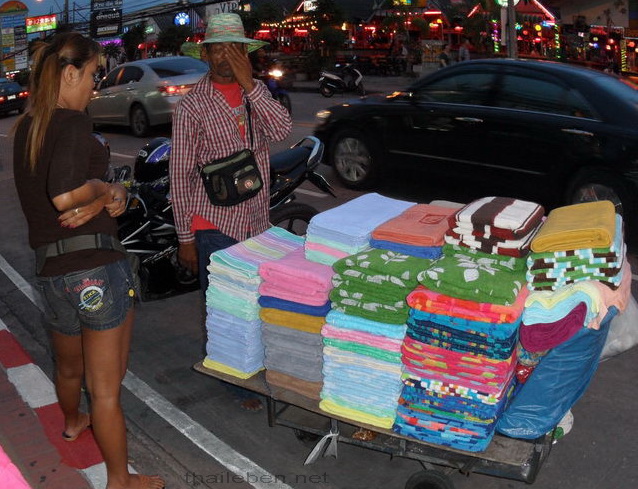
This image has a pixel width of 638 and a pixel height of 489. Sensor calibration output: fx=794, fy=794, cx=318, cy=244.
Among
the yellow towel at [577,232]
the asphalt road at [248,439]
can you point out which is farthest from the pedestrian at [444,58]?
the yellow towel at [577,232]

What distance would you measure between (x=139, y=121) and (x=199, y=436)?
13635mm

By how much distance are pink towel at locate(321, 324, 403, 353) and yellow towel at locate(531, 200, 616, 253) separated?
0.74m

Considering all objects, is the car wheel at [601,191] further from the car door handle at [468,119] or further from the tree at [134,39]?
the tree at [134,39]

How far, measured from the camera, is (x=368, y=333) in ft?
11.7

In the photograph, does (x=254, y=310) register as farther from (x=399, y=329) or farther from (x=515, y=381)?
(x=515, y=381)

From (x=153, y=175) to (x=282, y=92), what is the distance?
1314 centimetres

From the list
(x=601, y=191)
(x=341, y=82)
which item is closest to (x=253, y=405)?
(x=601, y=191)

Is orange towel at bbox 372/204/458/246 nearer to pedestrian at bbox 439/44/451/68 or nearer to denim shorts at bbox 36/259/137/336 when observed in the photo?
denim shorts at bbox 36/259/137/336

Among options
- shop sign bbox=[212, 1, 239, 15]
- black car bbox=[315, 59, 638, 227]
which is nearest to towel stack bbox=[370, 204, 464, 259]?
black car bbox=[315, 59, 638, 227]

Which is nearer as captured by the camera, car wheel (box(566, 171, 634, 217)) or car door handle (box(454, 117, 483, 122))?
car wheel (box(566, 171, 634, 217))

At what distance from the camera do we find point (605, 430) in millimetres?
4391

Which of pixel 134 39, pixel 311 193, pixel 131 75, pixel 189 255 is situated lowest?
pixel 311 193

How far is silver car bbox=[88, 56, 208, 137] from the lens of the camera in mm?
16609

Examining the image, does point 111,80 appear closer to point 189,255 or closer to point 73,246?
point 189,255
